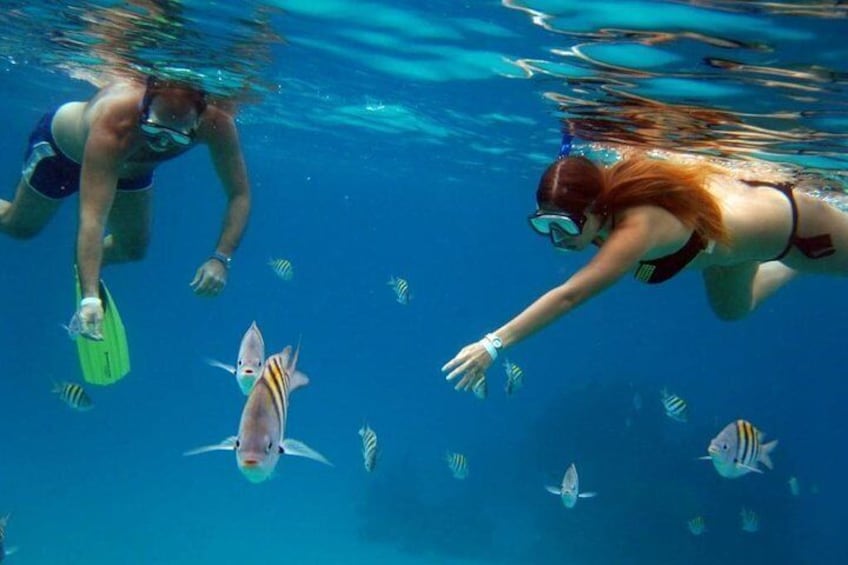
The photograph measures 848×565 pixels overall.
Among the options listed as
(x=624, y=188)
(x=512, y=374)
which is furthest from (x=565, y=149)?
(x=512, y=374)

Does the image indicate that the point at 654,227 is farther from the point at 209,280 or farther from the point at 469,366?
the point at 209,280

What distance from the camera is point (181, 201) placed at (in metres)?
103

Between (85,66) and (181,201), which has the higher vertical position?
(85,66)

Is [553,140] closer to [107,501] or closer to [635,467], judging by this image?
[635,467]

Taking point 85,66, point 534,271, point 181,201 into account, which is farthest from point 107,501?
point 534,271

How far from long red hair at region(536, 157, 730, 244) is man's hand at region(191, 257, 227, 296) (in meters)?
3.89

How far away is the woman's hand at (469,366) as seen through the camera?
483 cm

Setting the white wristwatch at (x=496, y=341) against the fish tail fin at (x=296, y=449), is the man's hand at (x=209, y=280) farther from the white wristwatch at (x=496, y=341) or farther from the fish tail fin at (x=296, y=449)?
the fish tail fin at (x=296, y=449)

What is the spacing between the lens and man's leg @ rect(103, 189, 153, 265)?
9930 mm

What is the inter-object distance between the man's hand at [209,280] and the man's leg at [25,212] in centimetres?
376

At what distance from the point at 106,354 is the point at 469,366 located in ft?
15.8

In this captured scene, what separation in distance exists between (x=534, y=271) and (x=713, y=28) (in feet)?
366

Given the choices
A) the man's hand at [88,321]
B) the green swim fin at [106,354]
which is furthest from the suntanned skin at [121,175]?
the green swim fin at [106,354]

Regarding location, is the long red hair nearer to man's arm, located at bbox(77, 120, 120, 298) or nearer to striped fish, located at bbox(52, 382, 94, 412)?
man's arm, located at bbox(77, 120, 120, 298)
